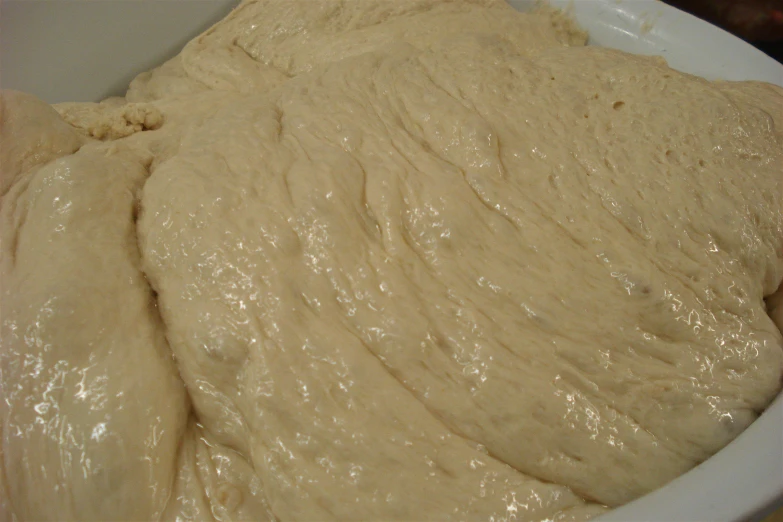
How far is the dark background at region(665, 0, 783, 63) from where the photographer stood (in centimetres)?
247

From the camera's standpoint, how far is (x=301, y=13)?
6.33 ft

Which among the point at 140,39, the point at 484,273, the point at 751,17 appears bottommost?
the point at 140,39

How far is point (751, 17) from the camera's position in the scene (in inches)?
99.3

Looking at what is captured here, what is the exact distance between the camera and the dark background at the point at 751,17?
247cm

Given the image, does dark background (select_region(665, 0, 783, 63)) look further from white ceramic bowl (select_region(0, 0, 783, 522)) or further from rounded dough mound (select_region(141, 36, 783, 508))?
rounded dough mound (select_region(141, 36, 783, 508))

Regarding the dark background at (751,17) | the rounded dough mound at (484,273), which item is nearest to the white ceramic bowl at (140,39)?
the rounded dough mound at (484,273)

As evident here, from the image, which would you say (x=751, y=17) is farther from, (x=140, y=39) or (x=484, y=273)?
(x=140, y=39)

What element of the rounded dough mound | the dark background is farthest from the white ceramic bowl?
the dark background

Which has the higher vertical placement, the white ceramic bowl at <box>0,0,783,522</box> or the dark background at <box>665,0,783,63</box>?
the dark background at <box>665,0,783,63</box>

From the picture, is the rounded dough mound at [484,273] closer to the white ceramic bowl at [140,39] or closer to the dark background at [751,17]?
the white ceramic bowl at [140,39]

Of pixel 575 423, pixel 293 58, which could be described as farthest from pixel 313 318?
pixel 293 58

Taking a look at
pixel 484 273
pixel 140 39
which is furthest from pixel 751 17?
pixel 140 39

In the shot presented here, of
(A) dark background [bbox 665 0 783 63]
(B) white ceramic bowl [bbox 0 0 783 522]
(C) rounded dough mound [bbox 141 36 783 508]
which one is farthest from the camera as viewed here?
(A) dark background [bbox 665 0 783 63]

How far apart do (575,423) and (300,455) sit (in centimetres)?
49
